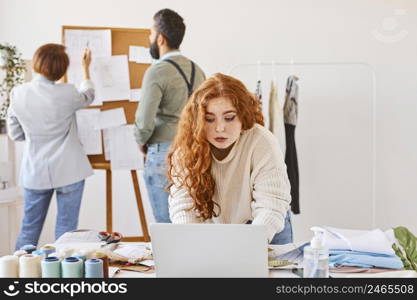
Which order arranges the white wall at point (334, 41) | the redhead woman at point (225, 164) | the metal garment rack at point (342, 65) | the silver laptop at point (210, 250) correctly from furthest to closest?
1. the white wall at point (334, 41)
2. the metal garment rack at point (342, 65)
3. the redhead woman at point (225, 164)
4. the silver laptop at point (210, 250)

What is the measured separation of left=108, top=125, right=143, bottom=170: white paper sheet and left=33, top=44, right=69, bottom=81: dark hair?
526 mm

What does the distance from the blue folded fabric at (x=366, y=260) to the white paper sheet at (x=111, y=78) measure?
2.09 metres

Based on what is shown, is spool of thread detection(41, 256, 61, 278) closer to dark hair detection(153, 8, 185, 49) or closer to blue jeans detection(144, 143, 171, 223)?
blue jeans detection(144, 143, 171, 223)

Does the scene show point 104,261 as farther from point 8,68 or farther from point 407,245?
point 8,68

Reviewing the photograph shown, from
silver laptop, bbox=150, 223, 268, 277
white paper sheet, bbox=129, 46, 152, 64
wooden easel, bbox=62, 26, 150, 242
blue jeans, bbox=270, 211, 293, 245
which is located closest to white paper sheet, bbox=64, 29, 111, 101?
wooden easel, bbox=62, 26, 150, 242

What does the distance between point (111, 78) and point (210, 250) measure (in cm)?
230

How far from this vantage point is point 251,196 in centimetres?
185

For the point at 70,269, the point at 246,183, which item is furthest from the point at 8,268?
the point at 246,183

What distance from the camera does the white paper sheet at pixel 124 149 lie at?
3371mm

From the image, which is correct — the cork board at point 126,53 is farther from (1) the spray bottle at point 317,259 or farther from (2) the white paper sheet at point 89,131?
(1) the spray bottle at point 317,259

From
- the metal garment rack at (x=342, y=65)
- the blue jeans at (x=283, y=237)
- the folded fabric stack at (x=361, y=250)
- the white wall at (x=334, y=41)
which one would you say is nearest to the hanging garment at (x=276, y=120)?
the metal garment rack at (x=342, y=65)

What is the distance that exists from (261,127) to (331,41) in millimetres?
2100

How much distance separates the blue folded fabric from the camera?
5.01 ft

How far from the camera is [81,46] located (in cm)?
332
